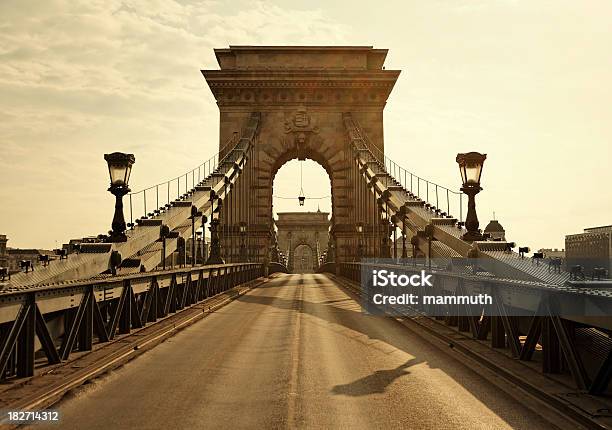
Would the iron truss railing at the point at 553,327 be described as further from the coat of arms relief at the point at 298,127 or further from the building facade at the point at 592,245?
the coat of arms relief at the point at 298,127

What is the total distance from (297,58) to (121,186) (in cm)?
5851

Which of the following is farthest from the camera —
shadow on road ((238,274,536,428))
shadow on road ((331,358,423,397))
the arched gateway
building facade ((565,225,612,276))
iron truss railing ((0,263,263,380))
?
the arched gateway

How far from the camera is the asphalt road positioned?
7.69 m

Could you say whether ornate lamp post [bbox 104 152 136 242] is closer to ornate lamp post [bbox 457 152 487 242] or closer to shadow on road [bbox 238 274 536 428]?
shadow on road [bbox 238 274 536 428]

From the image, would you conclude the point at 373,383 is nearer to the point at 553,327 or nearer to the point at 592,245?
the point at 553,327

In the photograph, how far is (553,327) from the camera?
31.3 ft

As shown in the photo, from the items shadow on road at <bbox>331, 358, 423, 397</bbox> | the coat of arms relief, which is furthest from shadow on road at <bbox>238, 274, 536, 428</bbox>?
the coat of arms relief

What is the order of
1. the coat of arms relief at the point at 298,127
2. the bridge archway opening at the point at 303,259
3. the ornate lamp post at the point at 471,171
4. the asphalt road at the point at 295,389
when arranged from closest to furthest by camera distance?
the asphalt road at the point at 295,389 < the ornate lamp post at the point at 471,171 < the coat of arms relief at the point at 298,127 < the bridge archway opening at the point at 303,259

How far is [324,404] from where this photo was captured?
8.40 m

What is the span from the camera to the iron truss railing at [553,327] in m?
8.17

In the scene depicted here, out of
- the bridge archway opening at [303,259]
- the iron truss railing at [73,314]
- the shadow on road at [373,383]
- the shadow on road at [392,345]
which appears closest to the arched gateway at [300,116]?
the shadow on road at [392,345]

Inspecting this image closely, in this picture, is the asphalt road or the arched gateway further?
the arched gateway

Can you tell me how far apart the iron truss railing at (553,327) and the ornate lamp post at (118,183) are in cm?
783

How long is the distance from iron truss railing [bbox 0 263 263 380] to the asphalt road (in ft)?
3.43
